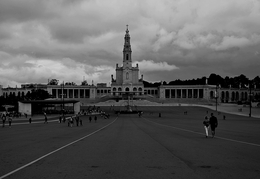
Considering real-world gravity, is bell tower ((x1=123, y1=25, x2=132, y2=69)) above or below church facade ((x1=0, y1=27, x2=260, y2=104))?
above

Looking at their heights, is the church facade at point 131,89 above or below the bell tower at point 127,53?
below

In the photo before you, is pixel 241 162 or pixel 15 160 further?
pixel 15 160

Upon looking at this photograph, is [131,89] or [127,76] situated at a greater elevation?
[127,76]

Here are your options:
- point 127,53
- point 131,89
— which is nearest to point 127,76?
point 131,89

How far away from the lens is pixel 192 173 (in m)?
8.68

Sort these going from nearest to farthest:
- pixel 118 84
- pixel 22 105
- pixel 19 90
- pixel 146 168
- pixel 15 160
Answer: pixel 146 168
pixel 15 160
pixel 22 105
pixel 118 84
pixel 19 90

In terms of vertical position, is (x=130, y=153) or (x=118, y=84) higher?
(x=118, y=84)

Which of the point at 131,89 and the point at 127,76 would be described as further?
the point at 127,76

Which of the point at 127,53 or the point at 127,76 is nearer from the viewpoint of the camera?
the point at 127,53

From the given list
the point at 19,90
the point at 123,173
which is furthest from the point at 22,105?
the point at 19,90

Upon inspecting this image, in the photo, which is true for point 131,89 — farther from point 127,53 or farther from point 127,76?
point 127,53

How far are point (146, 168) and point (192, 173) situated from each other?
163 centimetres

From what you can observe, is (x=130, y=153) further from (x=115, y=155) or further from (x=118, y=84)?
(x=118, y=84)

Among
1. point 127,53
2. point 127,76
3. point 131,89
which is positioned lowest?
point 131,89
